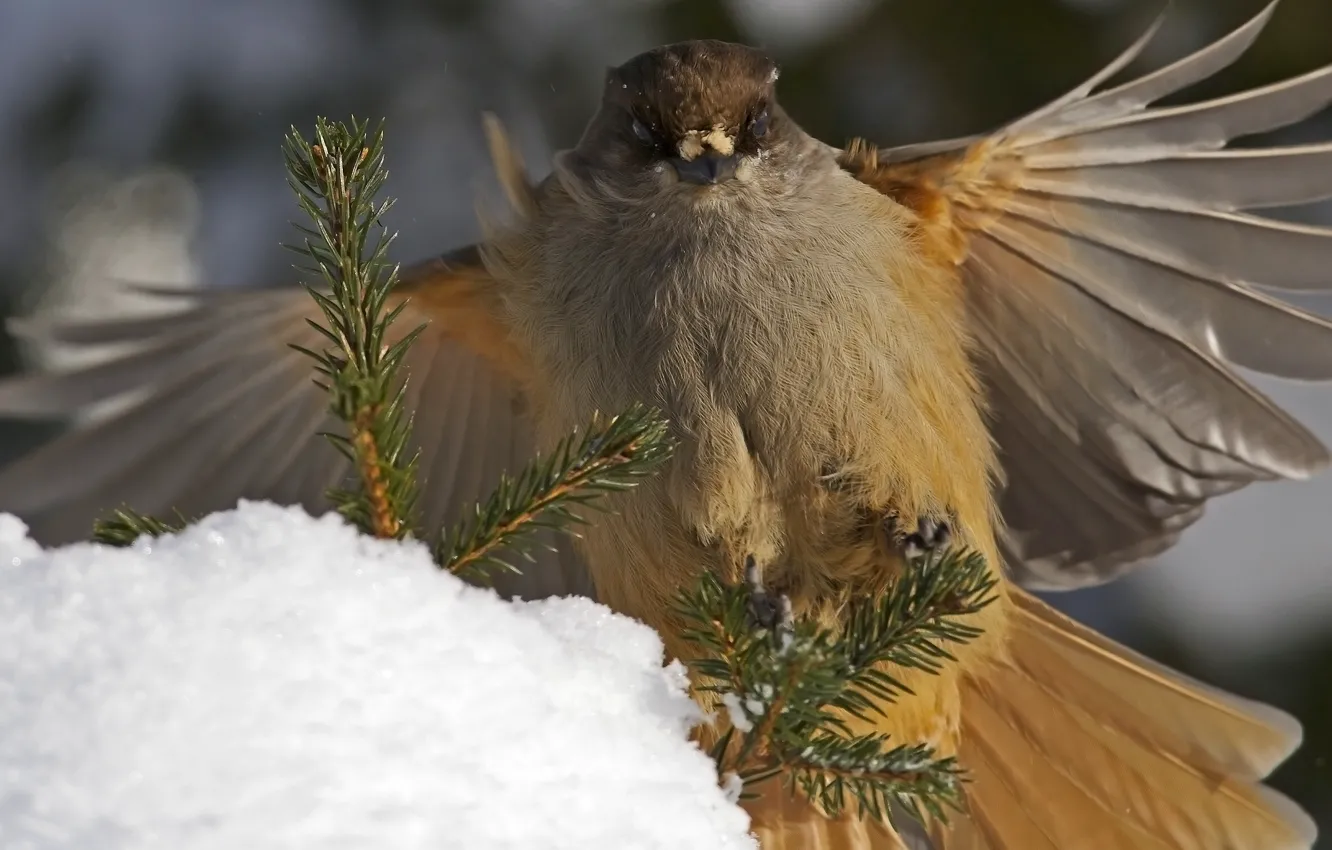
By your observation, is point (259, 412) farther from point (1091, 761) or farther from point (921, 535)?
point (1091, 761)

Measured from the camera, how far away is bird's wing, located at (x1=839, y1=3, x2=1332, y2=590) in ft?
10.5

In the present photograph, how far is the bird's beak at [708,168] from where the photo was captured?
302 cm

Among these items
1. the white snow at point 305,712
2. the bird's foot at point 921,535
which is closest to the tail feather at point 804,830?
the bird's foot at point 921,535

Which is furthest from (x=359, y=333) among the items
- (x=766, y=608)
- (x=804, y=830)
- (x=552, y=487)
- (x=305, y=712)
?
(x=804, y=830)

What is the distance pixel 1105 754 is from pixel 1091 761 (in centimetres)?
4

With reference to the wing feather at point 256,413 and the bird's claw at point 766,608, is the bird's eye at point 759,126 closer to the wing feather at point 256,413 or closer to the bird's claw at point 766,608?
the wing feather at point 256,413

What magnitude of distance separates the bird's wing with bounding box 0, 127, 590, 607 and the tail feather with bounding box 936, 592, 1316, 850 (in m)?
1.06

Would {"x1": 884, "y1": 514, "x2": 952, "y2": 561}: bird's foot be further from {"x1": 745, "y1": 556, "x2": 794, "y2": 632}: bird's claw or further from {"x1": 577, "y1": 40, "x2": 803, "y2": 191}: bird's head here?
{"x1": 577, "y1": 40, "x2": 803, "y2": 191}: bird's head

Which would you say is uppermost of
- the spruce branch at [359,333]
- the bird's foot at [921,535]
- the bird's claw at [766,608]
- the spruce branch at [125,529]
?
the spruce branch at [359,333]

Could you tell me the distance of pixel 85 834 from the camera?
48.0 inches

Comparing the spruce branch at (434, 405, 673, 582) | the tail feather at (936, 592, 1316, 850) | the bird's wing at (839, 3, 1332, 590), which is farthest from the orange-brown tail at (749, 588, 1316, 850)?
the spruce branch at (434, 405, 673, 582)

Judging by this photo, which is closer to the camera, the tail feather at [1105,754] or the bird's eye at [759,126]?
the bird's eye at [759,126]

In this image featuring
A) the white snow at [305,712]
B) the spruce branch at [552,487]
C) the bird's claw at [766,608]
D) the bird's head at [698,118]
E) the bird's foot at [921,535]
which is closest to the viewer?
the white snow at [305,712]

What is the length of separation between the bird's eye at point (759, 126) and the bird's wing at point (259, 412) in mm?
753
